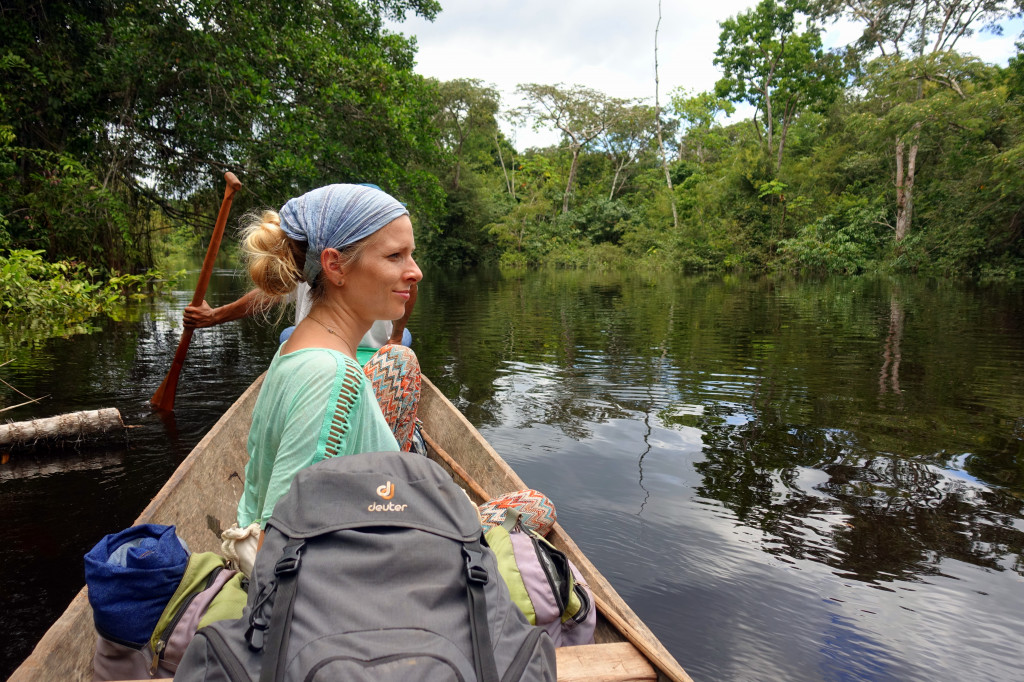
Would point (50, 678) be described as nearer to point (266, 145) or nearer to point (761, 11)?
Answer: point (266, 145)

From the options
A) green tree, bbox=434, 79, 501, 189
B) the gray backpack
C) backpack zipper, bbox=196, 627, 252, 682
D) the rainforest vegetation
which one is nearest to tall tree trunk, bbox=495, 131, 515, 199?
the rainforest vegetation

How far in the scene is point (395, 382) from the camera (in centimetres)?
233

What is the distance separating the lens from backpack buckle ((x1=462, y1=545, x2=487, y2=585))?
102cm

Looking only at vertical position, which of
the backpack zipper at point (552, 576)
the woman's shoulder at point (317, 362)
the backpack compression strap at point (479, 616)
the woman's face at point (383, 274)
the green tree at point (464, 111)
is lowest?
the backpack zipper at point (552, 576)

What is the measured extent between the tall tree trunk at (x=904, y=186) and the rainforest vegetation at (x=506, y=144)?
0.09m

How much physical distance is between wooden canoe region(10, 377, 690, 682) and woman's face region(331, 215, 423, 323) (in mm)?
812

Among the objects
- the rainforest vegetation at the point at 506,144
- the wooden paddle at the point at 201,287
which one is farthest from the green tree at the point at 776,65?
the wooden paddle at the point at 201,287

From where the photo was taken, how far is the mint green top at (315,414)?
121 cm

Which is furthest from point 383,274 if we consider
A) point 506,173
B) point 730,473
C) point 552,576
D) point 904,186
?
point 506,173

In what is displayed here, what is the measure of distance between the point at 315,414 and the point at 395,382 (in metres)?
1.13

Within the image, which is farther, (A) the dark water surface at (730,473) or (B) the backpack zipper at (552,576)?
(A) the dark water surface at (730,473)

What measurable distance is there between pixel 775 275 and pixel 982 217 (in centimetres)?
603

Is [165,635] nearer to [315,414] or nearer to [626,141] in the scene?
[315,414]

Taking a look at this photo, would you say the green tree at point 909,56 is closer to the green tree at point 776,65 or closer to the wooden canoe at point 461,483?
the green tree at point 776,65
